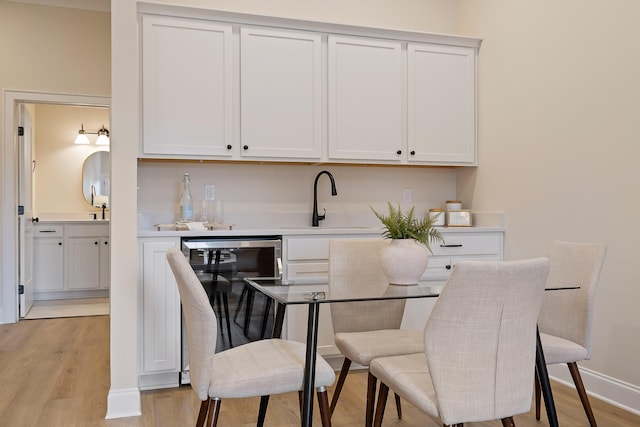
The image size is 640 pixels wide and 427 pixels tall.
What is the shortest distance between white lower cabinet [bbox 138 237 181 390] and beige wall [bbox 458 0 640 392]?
2.21m

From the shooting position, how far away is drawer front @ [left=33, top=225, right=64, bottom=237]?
18.4ft

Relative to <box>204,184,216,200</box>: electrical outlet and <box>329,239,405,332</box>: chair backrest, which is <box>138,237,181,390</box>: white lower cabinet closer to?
<box>204,184,216,200</box>: electrical outlet

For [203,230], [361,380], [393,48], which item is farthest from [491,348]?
[393,48]

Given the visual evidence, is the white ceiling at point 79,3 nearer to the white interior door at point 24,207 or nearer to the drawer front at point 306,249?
the white interior door at point 24,207

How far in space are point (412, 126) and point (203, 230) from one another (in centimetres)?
165

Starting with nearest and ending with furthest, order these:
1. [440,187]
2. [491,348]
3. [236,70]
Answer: [491,348] < [236,70] < [440,187]

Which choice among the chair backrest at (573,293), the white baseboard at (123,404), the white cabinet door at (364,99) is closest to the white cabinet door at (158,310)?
→ the white baseboard at (123,404)

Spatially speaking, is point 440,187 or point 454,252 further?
point 440,187

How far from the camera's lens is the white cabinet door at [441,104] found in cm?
369

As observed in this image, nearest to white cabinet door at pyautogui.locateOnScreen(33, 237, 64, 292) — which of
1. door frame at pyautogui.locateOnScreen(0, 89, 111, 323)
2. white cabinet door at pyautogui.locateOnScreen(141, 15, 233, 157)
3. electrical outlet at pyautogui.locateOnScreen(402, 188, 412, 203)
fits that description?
door frame at pyautogui.locateOnScreen(0, 89, 111, 323)

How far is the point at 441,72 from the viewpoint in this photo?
3.74 metres

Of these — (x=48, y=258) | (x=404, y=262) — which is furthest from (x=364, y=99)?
(x=48, y=258)

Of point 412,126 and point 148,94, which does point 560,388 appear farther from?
point 148,94

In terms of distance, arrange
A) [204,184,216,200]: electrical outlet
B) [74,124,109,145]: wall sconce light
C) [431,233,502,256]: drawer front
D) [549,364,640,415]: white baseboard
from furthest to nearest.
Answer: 1. [74,124,109,145]: wall sconce light
2. [204,184,216,200]: electrical outlet
3. [431,233,502,256]: drawer front
4. [549,364,640,415]: white baseboard
